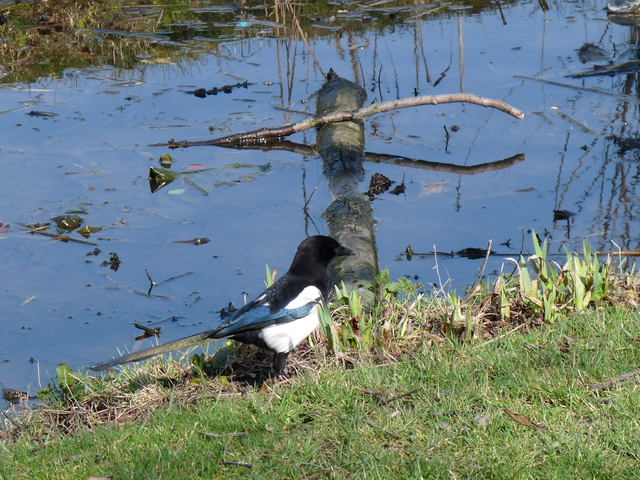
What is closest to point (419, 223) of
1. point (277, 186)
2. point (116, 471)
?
point (277, 186)

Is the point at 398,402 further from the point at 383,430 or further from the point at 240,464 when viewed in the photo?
the point at 240,464

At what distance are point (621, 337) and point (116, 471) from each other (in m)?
2.26

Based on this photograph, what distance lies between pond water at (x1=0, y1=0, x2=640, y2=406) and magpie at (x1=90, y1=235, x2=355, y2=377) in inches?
36.0

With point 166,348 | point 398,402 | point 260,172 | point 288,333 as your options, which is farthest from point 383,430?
point 260,172

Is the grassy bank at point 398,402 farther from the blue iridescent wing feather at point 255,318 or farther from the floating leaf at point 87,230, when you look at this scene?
the floating leaf at point 87,230

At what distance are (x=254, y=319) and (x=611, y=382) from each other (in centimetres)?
156

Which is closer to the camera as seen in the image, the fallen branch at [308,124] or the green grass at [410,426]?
the green grass at [410,426]

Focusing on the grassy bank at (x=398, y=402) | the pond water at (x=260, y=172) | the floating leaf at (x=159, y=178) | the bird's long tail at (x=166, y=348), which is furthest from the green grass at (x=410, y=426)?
the floating leaf at (x=159, y=178)

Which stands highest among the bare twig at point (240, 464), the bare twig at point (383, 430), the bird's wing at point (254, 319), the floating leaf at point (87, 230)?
the bird's wing at point (254, 319)

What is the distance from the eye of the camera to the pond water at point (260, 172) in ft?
16.5

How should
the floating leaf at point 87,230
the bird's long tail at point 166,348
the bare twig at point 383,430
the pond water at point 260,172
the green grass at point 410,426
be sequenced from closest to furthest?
the green grass at point 410,426 < the bare twig at point 383,430 < the bird's long tail at point 166,348 < the pond water at point 260,172 < the floating leaf at point 87,230

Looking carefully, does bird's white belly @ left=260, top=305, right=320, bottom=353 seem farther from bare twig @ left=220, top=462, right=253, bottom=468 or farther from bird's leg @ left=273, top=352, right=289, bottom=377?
bare twig @ left=220, top=462, right=253, bottom=468

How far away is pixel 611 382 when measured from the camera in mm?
3057

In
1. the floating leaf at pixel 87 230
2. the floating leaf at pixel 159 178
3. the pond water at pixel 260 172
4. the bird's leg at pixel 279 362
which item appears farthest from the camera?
the floating leaf at pixel 159 178
